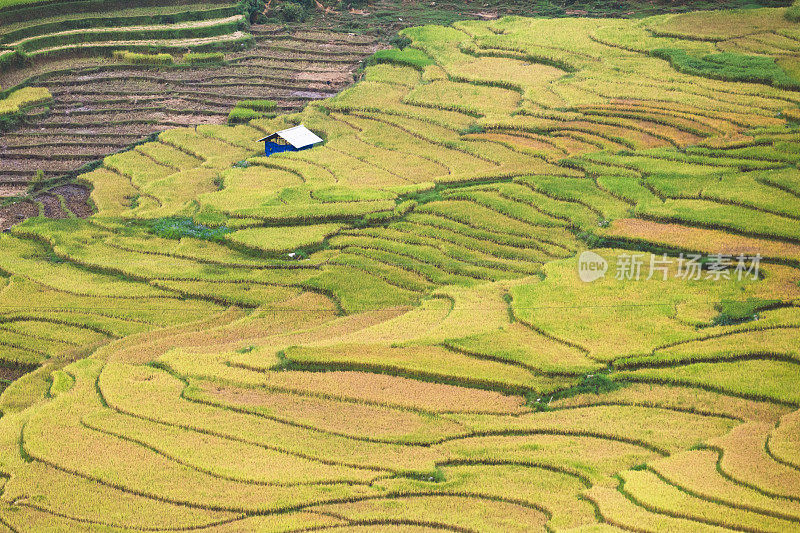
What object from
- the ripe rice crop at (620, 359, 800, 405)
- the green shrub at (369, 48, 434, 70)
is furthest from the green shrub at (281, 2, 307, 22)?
the ripe rice crop at (620, 359, 800, 405)

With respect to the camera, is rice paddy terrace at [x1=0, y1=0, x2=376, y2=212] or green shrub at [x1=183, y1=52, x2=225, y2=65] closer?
rice paddy terrace at [x1=0, y1=0, x2=376, y2=212]

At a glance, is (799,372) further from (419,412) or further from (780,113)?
(780,113)

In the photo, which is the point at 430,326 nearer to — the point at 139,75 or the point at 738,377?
the point at 738,377

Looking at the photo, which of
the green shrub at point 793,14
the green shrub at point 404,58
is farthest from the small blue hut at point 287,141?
the green shrub at point 793,14

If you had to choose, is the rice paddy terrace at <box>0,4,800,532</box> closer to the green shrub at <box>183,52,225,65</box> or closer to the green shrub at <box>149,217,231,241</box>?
the green shrub at <box>149,217,231,241</box>

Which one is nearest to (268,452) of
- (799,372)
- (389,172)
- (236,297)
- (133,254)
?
(236,297)

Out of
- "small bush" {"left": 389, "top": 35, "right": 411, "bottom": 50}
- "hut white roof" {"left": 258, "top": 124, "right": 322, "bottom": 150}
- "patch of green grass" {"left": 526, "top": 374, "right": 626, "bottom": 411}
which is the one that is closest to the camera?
"patch of green grass" {"left": 526, "top": 374, "right": 626, "bottom": 411}
